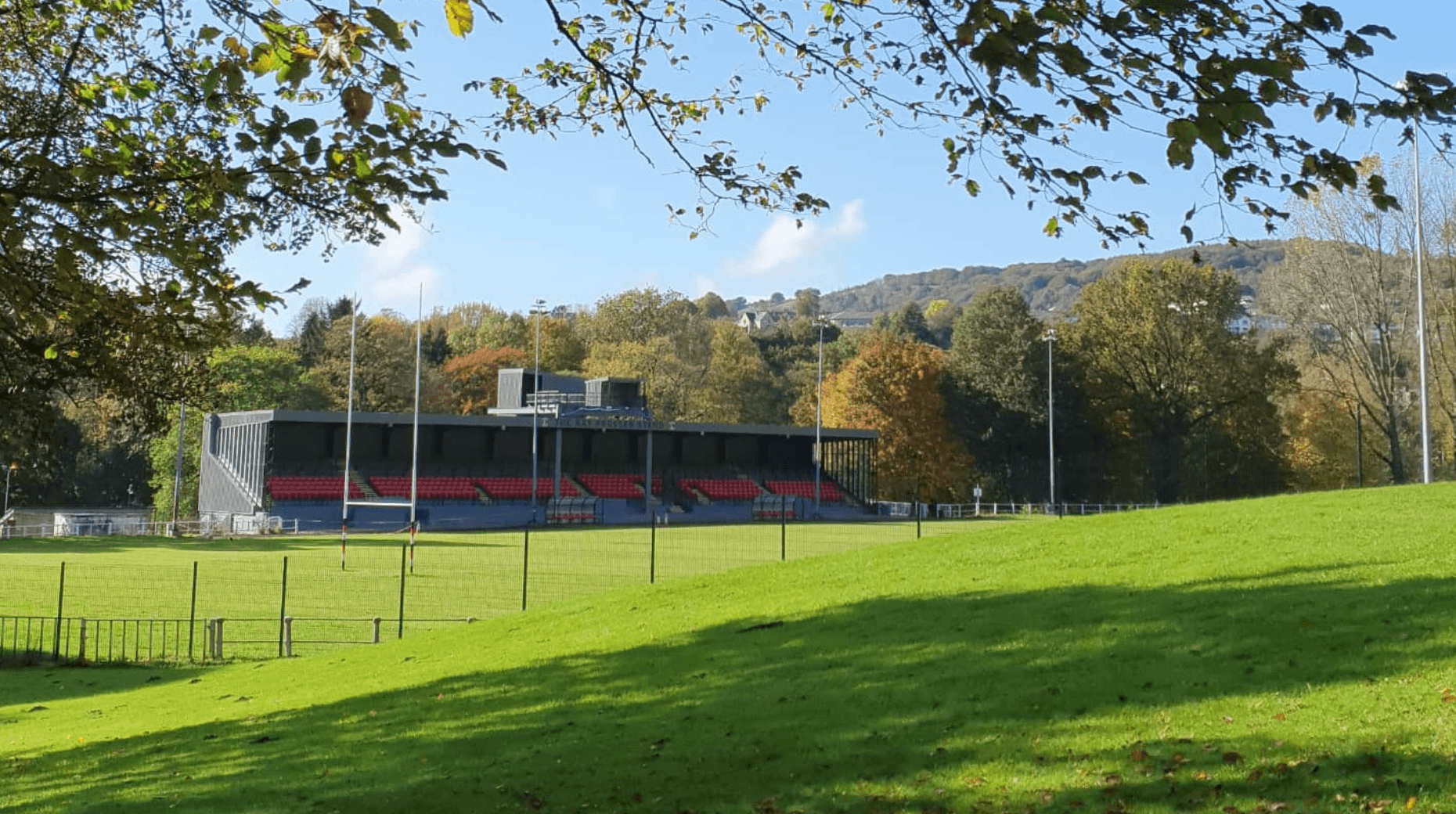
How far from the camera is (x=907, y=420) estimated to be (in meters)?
80.7

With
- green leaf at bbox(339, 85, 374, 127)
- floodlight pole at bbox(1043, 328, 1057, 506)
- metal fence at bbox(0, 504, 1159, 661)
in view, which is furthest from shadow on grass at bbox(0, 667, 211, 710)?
floodlight pole at bbox(1043, 328, 1057, 506)

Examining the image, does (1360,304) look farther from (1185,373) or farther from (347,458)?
(347,458)

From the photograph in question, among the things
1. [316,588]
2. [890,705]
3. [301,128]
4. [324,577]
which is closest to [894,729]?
[890,705]

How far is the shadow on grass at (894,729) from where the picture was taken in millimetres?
7699

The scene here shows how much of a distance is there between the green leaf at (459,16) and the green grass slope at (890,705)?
4.84 m

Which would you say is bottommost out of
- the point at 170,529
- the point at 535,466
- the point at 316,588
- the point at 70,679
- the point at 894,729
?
the point at 70,679

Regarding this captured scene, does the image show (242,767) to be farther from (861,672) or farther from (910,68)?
(910,68)

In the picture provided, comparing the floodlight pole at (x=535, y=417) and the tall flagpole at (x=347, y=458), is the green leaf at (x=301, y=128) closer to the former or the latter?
the tall flagpole at (x=347, y=458)

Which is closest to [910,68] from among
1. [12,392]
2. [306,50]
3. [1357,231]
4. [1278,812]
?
[306,50]

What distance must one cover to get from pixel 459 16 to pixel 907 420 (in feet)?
249

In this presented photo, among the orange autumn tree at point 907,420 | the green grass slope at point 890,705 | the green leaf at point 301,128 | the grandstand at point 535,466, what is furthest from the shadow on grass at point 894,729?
the orange autumn tree at point 907,420

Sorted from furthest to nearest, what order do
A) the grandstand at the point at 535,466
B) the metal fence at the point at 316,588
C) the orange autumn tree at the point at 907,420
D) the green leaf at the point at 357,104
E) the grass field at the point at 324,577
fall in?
the orange autumn tree at the point at 907,420 < the grandstand at the point at 535,466 < the grass field at the point at 324,577 < the metal fence at the point at 316,588 < the green leaf at the point at 357,104

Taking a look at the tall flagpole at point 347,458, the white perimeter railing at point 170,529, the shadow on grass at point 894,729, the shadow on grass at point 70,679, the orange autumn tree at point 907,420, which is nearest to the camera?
the shadow on grass at point 894,729

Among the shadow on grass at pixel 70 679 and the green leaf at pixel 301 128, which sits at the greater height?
the green leaf at pixel 301 128
